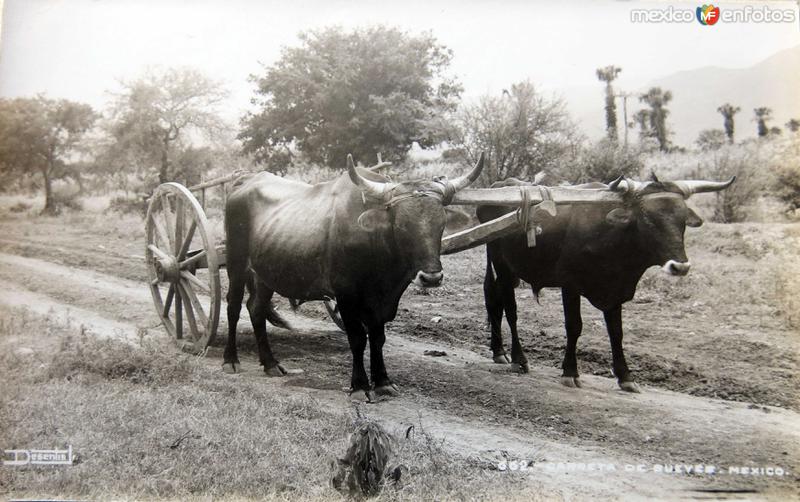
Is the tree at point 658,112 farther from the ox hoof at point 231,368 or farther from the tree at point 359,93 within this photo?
the ox hoof at point 231,368

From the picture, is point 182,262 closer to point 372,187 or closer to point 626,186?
point 372,187

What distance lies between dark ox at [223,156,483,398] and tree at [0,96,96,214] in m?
1.59

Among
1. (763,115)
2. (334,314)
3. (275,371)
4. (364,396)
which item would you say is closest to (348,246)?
(364,396)

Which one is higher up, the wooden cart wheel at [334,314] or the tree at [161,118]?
the tree at [161,118]

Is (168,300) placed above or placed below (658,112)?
below

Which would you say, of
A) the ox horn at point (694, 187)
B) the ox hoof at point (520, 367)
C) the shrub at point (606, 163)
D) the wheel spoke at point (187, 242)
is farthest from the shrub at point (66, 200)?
the ox horn at point (694, 187)

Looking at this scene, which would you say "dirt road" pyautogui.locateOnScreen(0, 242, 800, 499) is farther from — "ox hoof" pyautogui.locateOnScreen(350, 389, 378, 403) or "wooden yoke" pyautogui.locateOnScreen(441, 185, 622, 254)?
"wooden yoke" pyautogui.locateOnScreen(441, 185, 622, 254)

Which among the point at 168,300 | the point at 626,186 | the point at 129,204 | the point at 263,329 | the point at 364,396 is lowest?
the point at 364,396

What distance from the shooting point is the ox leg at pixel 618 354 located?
505cm

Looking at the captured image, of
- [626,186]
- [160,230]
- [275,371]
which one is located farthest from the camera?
[160,230]

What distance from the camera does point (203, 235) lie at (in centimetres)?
598

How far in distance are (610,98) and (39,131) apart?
16.3 ft

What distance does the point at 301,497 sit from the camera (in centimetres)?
397

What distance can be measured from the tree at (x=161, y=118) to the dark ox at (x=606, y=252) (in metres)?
2.77
